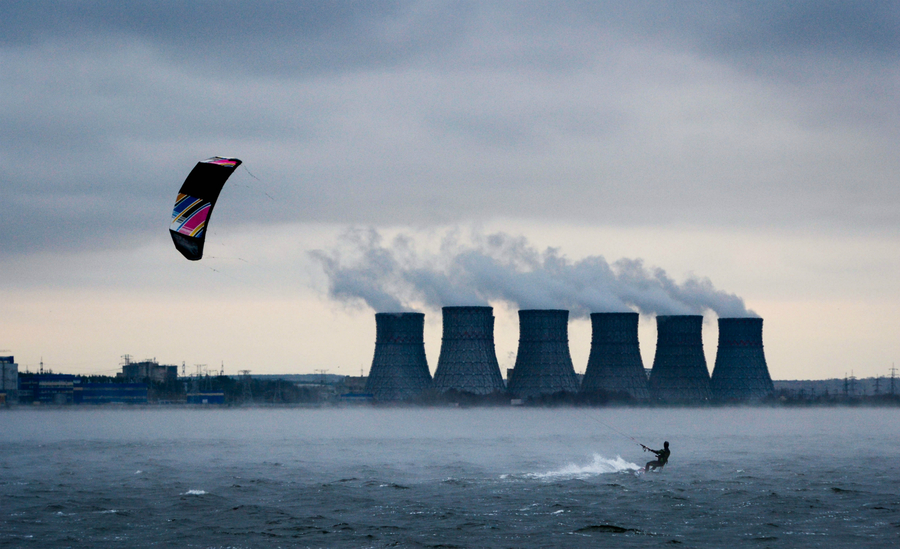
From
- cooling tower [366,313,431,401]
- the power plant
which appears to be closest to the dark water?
cooling tower [366,313,431,401]

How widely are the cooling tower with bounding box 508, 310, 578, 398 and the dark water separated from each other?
175 feet

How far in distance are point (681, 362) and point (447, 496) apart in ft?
309

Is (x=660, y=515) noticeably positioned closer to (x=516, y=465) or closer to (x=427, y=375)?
(x=516, y=465)

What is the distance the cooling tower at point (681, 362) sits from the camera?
128500mm

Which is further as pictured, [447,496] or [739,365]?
[739,365]

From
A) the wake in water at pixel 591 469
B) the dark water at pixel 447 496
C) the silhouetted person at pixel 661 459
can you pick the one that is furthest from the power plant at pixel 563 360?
the silhouetted person at pixel 661 459

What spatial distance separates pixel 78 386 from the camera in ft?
639

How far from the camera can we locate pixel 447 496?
40.2 m

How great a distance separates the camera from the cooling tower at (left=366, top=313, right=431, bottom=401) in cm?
12462

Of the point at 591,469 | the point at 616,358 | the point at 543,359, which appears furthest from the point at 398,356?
the point at 591,469

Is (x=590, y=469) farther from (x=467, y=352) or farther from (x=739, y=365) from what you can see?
(x=739, y=365)

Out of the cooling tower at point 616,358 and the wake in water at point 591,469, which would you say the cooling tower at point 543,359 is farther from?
the wake in water at point 591,469

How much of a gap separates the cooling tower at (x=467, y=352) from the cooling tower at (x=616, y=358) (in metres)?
12.3

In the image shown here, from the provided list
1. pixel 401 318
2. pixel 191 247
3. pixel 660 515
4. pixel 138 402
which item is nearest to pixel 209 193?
pixel 191 247
